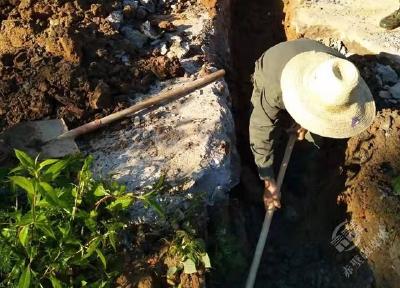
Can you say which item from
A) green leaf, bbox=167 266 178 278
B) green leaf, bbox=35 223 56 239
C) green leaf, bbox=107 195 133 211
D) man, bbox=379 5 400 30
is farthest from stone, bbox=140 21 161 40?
green leaf, bbox=35 223 56 239

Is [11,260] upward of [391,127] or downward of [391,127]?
upward

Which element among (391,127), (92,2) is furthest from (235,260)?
(92,2)

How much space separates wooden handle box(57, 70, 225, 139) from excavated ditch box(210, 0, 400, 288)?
53 cm

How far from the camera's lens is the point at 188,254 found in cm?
307

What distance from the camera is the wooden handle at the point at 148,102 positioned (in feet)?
11.9

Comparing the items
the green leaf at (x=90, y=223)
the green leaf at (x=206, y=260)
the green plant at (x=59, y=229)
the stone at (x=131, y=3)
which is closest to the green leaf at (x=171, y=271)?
the green leaf at (x=206, y=260)

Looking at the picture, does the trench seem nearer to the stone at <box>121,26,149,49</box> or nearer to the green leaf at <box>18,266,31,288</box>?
the stone at <box>121,26,149,49</box>

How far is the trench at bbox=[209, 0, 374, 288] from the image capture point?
147 inches

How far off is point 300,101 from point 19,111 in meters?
1.98

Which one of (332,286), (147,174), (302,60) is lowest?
(332,286)

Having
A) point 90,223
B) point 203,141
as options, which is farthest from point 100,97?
point 90,223

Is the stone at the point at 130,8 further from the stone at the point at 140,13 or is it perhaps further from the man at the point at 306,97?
the man at the point at 306,97

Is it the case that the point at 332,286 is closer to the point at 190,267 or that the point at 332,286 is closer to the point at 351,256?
the point at 351,256

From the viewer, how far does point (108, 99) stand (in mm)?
3824
